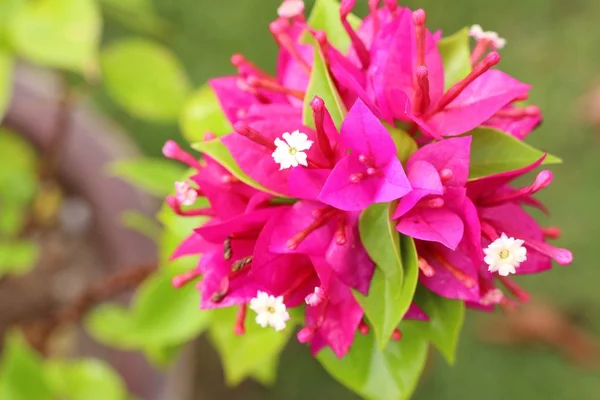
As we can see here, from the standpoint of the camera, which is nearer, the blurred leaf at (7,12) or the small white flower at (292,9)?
the small white flower at (292,9)

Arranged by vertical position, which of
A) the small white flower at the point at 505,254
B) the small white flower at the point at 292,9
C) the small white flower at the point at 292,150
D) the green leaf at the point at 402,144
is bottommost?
the small white flower at the point at 505,254

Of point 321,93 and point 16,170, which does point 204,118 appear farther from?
point 16,170

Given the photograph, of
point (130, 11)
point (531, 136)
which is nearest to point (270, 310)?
point (130, 11)

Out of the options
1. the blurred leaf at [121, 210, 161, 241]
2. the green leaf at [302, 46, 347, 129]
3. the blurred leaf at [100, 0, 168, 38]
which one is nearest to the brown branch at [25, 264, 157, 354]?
the blurred leaf at [121, 210, 161, 241]

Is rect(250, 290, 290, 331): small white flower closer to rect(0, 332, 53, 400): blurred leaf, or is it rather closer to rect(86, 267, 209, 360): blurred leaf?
rect(86, 267, 209, 360): blurred leaf

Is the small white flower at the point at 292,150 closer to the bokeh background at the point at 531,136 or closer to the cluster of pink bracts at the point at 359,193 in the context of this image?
the cluster of pink bracts at the point at 359,193

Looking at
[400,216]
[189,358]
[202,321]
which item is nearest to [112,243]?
[189,358]

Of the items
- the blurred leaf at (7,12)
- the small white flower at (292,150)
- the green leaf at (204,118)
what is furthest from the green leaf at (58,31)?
the small white flower at (292,150)
